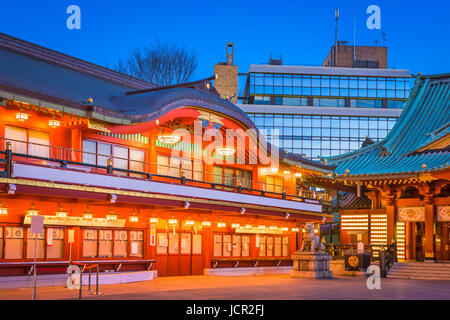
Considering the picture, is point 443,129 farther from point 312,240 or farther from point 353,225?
point 312,240

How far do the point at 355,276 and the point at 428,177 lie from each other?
21.5ft

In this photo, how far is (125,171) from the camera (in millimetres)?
24344

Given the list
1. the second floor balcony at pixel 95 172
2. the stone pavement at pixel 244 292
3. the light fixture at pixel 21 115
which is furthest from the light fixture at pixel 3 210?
the light fixture at pixel 21 115

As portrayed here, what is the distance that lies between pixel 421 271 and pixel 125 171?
54.5 feet

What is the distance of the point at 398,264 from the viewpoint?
32.7m

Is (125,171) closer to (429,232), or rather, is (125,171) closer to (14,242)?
(14,242)

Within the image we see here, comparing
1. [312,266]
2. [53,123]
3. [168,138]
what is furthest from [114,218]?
[312,266]

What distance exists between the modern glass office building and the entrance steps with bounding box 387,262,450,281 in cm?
5349

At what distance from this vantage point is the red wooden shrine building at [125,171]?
22922mm

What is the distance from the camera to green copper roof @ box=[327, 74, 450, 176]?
33812 mm

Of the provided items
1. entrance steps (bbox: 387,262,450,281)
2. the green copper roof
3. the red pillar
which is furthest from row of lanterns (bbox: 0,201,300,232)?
the red pillar

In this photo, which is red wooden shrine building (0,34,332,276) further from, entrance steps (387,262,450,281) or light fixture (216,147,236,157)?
entrance steps (387,262,450,281)

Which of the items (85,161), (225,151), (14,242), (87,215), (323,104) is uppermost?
(323,104)
